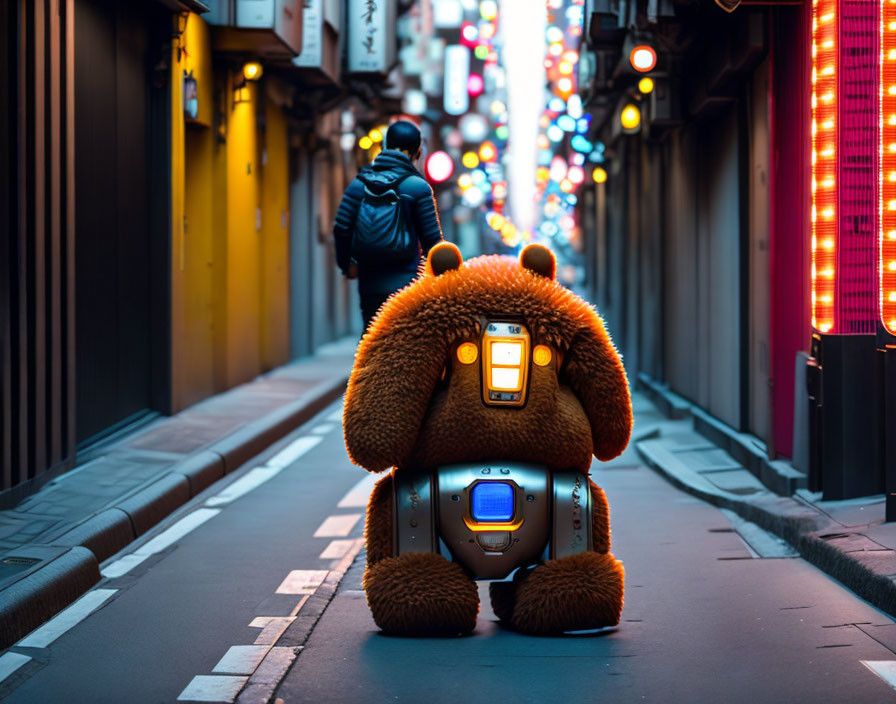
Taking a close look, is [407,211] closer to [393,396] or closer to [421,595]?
[393,396]

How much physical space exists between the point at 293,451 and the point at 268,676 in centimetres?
725

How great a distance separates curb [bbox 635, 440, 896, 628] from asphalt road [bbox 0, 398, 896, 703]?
0.25 ft

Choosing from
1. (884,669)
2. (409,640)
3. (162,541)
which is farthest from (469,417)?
(162,541)

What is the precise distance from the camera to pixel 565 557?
4.95 m

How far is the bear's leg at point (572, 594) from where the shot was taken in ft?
16.1

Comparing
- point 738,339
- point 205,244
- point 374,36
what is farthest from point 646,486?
point 374,36

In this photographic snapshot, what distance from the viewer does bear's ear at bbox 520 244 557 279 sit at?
508cm

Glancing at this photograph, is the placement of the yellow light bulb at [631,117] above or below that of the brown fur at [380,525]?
above

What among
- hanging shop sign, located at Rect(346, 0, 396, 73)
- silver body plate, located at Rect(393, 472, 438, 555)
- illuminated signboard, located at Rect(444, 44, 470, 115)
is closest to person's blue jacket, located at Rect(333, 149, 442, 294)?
silver body plate, located at Rect(393, 472, 438, 555)

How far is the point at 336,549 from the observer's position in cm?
737

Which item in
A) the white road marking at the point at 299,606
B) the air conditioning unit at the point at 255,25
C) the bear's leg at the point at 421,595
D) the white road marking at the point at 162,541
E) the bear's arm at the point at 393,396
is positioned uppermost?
the air conditioning unit at the point at 255,25

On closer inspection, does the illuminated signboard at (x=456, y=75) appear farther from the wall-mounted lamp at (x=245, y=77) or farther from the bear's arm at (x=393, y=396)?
the bear's arm at (x=393, y=396)

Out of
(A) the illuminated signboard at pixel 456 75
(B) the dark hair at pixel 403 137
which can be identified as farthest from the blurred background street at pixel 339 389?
(A) the illuminated signboard at pixel 456 75

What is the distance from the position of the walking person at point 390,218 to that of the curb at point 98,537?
1846 mm
